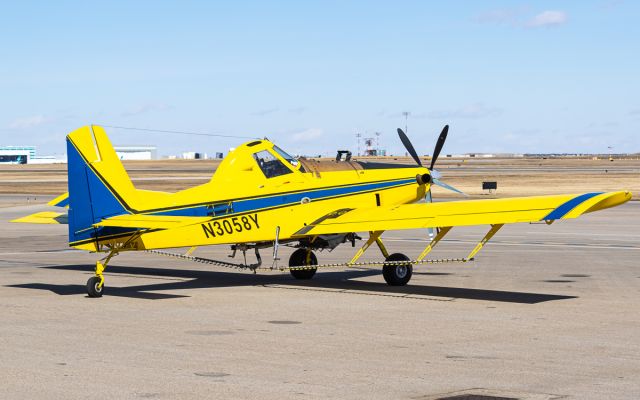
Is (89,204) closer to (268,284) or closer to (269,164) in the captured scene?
(269,164)

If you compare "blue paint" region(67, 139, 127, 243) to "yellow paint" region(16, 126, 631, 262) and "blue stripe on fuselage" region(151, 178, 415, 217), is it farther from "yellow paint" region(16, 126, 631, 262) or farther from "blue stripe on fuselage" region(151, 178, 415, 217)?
"blue stripe on fuselage" region(151, 178, 415, 217)

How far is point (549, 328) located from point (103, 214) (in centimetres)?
850

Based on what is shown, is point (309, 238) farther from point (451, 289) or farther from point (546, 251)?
point (546, 251)

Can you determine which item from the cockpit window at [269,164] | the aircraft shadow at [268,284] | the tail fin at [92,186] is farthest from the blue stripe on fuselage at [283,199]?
the aircraft shadow at [268,284]

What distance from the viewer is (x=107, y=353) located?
41.8ft

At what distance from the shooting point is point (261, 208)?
66.1ft

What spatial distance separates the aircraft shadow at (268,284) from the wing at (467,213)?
132 cm

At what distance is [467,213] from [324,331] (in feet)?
16.8

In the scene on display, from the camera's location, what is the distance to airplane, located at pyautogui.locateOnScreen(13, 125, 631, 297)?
1883cm

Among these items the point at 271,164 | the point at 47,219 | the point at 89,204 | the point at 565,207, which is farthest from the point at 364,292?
the point at 47,219

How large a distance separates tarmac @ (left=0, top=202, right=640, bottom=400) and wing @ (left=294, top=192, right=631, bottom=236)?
51.0 inches

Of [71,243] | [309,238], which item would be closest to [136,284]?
[71,243]

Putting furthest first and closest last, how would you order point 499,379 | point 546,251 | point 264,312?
point 546,251 → point 264,312 → point 499,379

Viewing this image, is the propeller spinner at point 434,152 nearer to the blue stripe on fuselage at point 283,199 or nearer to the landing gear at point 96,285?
the blue stripe on fuselage at point 283,199
